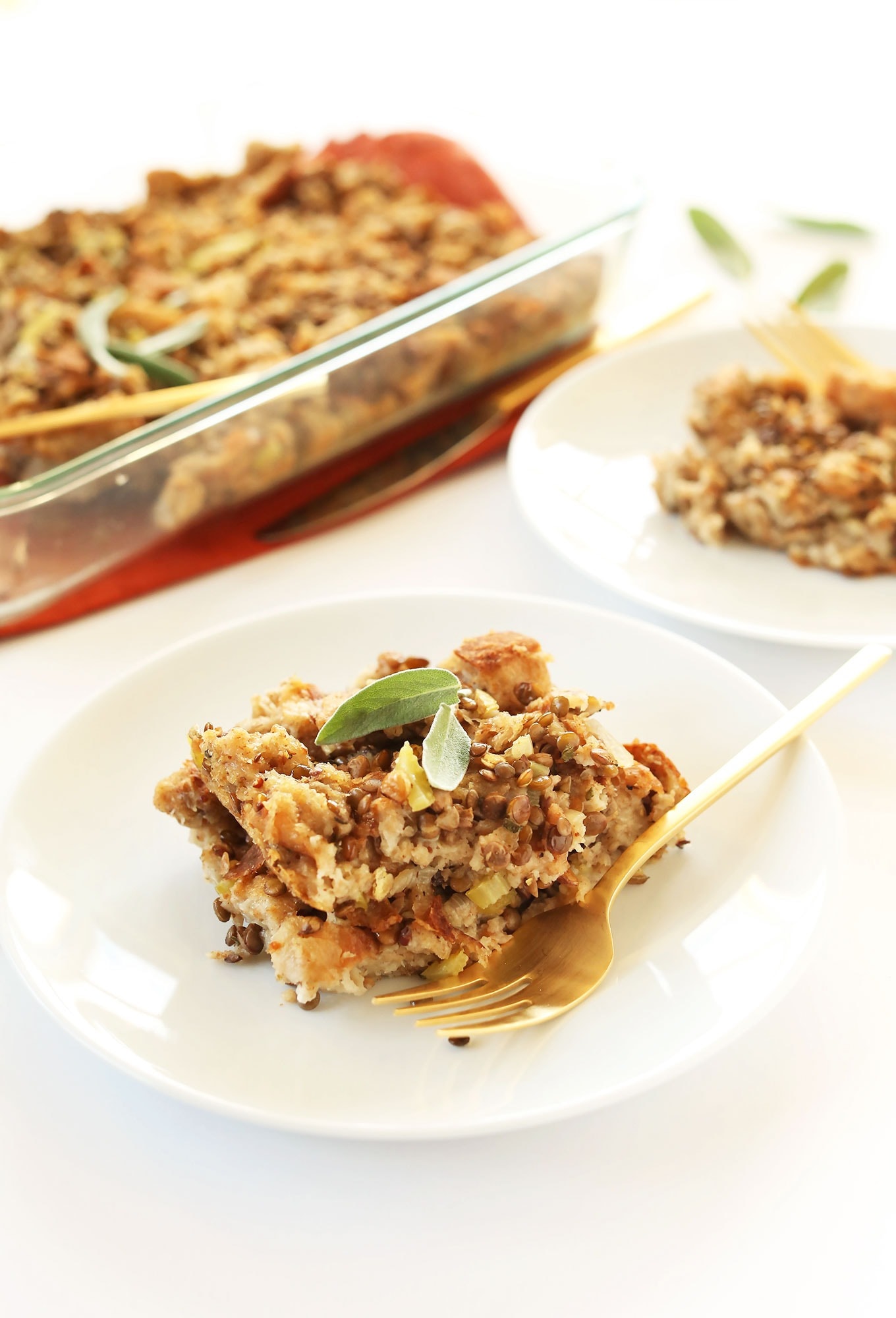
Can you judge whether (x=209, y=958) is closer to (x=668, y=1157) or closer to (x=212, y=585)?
(x=668, y=1157)

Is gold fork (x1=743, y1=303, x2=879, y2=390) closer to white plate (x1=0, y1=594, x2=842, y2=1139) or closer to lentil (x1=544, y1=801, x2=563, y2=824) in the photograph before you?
white plate (x1=0, y1=594, x2=842, y2=1139)

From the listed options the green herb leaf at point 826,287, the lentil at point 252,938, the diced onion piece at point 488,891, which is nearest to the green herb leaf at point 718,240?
the green herb leaf at point 826,287

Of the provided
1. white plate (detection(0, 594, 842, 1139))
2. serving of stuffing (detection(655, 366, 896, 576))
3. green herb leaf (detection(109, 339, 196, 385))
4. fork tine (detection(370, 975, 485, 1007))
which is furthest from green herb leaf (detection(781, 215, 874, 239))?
fork tine (detection(370, 975, 485, 1007))

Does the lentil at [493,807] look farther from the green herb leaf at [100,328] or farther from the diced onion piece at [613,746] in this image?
the green herb leaf at [100,328]

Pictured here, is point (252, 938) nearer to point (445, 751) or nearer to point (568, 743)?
point (445, 751)

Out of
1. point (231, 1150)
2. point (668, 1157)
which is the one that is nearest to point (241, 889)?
point (231, 1150)

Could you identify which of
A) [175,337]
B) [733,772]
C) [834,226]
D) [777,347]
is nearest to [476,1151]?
[733,772]
